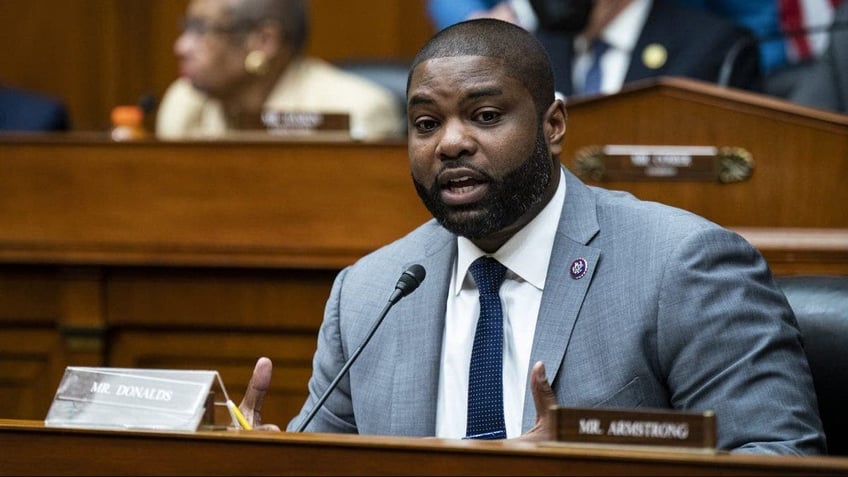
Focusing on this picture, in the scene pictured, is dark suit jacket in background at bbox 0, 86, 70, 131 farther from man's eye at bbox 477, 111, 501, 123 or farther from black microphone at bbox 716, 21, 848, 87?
man's eye at bbox 477, 111, 501, 123

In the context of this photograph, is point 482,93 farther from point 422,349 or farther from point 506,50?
point 422,349

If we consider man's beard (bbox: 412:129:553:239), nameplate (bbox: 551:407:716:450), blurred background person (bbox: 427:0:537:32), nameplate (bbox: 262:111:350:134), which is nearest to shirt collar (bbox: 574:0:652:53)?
blurred background person (bbox: 427:0:537:32)

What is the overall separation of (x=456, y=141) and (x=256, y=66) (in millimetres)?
2375

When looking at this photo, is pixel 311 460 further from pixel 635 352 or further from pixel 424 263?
pixel 424 263

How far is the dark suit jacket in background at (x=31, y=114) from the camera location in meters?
4.87

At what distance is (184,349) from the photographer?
363cm

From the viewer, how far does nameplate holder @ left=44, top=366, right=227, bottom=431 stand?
5.69 feet

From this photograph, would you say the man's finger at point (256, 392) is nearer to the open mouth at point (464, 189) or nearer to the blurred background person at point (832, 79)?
the open mouth at point (464, 189)

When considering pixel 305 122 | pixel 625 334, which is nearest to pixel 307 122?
pixel 305 122

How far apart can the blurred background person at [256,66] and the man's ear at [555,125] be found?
79.6 inches

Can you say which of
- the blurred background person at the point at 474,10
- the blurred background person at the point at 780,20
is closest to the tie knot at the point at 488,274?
the blurred background person at the point at 474,10

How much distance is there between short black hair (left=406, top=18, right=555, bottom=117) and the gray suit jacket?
0.64 ft

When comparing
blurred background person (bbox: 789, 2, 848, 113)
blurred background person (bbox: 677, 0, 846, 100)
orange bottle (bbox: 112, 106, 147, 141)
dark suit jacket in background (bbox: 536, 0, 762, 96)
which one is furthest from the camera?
blurred background person (bbox: 677, 0, 846, 100)

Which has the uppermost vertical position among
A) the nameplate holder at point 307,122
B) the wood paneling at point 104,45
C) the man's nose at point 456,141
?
the wood paneling at point 104,45
